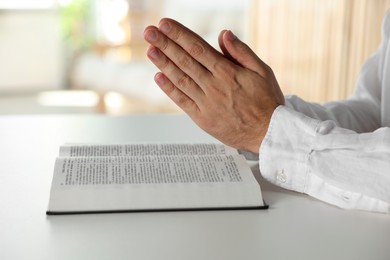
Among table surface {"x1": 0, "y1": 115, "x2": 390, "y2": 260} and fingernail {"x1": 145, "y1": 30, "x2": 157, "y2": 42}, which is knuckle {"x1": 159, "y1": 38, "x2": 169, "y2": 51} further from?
table surface {"x1": 0, "y1": 115, "x2": 390, "y2": 260}

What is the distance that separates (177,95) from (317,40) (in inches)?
75.5

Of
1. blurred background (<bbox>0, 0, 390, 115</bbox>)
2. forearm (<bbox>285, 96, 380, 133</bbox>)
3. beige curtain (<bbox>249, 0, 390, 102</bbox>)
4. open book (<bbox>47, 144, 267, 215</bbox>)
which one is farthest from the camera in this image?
blurred background (<bbox>0, 0, 390, 115</bbox>)

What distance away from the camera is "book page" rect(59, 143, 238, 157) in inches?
41.4

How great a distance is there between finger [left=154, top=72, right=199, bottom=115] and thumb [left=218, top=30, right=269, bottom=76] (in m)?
0.09

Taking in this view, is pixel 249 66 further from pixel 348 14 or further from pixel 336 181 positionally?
pixel 348 14

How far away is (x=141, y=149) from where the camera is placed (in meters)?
1.07

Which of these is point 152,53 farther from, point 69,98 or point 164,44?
point 69,98

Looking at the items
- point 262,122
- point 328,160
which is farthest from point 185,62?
point 328,160

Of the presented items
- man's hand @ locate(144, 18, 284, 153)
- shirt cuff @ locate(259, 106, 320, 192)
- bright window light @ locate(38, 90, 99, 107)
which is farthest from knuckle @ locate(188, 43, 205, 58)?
bright window light @ locate(38, 90, 99, 107)

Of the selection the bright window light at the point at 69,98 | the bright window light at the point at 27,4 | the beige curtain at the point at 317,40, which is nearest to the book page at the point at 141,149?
the beige curtain at the point at 317,40

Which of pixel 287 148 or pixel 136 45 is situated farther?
pixel 136 45

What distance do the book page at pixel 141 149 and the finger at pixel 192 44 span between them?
0.46 feet

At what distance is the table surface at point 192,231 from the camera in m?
0.74

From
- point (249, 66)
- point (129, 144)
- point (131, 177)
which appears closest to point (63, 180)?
point (131, 177)
